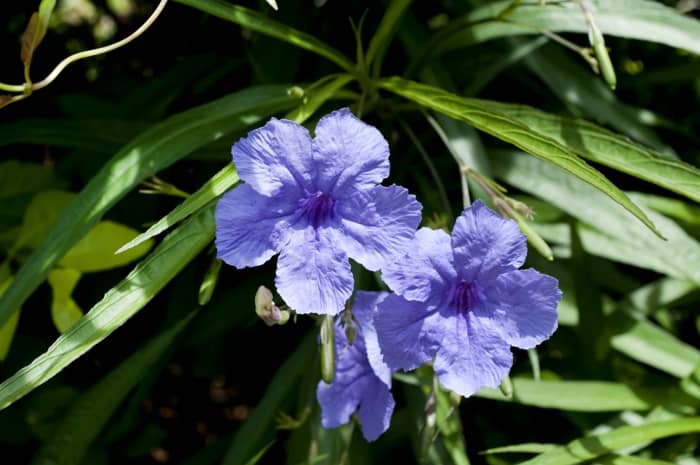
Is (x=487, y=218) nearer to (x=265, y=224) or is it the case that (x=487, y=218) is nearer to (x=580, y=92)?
(x=265, y=224)

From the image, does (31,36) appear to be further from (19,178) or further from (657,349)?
(657,349)

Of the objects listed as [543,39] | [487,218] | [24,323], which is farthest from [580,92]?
[24,323]

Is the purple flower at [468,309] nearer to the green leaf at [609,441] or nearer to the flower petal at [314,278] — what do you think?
the flower petal at [314,278]

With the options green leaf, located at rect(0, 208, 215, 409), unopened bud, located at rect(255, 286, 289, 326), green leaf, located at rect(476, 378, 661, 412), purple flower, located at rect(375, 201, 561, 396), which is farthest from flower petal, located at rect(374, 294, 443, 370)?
green leaf, located at rect(476, 378, 661, 412)

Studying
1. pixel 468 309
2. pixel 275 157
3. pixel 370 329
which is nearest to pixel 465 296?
pixel 468 309

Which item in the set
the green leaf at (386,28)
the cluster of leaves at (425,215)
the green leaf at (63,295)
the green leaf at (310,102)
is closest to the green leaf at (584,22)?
the cluster of leaves at (425,215)

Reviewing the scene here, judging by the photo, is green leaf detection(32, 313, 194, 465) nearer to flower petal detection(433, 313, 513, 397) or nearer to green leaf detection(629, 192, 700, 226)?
flower petal detection(433, 313, 513, 397)
